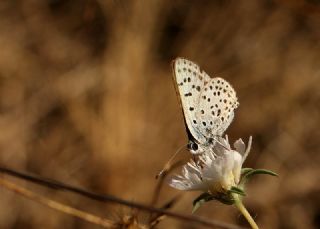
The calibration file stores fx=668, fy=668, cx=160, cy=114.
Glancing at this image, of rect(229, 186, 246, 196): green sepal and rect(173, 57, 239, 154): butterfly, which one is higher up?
rect(173, 57, 239, 154): butterfly

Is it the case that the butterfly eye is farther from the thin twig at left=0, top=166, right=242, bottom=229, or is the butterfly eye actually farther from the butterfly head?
the thin twig at left=0, top=166, right=242, bottom=229

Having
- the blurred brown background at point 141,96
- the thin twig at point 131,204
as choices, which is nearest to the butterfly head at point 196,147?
the thin twig at point 131,204

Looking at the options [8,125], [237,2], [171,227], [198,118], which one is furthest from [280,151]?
[198,118]

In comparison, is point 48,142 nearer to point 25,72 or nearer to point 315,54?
point 25,72

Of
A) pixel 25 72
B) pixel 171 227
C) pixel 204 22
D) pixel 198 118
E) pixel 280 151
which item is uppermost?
pixel 204 22

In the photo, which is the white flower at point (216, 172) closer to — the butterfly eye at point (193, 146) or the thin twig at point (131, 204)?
the butterfly eye at point (193, 146)

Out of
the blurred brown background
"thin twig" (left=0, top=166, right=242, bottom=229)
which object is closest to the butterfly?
"thin twig" (left=0, top=166, right=242, bottom=229)
